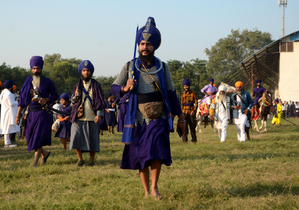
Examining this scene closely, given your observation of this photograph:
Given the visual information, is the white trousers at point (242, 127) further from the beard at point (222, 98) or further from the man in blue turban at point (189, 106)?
the man in blue turban at point (189, 106)

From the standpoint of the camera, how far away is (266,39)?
8556cm

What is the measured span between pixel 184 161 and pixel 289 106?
34.8 m

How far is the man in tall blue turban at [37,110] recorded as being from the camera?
7.49m

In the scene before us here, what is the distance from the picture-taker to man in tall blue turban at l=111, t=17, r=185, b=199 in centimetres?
452

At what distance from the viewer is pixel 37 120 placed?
756 centimetres

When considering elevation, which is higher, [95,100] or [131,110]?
[95,100]

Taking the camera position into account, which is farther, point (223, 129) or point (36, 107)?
point (223, 129)

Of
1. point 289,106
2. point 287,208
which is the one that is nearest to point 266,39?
point 289,106

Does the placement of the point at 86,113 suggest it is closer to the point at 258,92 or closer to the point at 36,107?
the point at 36,107

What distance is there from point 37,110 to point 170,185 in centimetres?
372

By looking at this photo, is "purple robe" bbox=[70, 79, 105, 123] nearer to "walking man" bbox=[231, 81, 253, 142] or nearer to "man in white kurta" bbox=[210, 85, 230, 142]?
"man in white kurta" bbox=[210, 85, 230, 142]

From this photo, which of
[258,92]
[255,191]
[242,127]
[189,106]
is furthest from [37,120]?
[258,92]

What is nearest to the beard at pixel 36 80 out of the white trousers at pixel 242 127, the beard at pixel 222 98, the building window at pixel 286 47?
the beard at pixel 222 98

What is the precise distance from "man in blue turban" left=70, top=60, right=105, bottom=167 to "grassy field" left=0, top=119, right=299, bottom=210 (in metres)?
0.48
